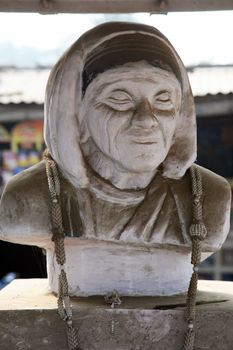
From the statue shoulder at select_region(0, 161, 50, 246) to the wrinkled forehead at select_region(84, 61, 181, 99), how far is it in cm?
35

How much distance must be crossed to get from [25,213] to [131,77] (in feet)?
1.62

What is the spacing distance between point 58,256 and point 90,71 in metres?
0.53

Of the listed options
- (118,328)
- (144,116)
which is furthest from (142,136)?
(118,328)

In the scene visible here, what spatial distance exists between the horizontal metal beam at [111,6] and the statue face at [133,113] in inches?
18.2

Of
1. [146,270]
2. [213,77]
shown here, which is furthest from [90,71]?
[213,77]

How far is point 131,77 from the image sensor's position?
64.9 inches

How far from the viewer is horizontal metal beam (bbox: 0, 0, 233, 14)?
6.59ft

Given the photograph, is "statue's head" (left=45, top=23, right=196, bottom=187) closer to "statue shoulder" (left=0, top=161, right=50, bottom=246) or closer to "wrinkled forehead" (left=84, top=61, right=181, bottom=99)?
"wrinkled forehead" (left=84, top=61, right=181, bottom=99)

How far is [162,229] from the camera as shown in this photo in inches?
67.7

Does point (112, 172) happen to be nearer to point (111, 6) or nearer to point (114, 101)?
point (114, 101)

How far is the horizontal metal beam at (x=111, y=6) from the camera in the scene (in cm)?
201

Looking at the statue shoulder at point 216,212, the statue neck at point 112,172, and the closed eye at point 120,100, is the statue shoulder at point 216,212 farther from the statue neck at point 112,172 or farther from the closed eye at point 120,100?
the closed eye at point 120,100

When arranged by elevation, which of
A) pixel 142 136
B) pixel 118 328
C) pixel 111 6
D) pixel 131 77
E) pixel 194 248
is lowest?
pixel 118 328

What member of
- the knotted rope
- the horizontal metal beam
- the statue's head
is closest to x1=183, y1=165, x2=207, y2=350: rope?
the knotted rope
